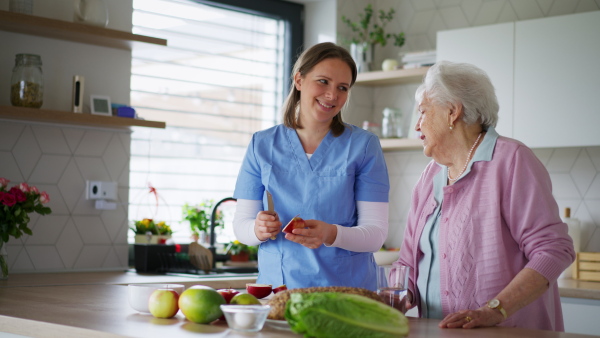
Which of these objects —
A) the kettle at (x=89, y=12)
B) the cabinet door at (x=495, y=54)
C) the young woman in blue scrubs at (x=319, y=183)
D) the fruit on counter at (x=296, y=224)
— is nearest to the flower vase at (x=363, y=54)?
the cabinet door at (x=495, y=54)

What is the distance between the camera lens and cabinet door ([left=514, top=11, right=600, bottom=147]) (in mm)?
3508

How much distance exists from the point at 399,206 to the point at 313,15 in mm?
1264

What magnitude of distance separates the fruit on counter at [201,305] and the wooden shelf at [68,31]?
74.8 inches

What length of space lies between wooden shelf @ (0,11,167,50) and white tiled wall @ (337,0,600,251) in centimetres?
149

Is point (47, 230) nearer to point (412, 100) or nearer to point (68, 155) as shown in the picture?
point (68, 155)

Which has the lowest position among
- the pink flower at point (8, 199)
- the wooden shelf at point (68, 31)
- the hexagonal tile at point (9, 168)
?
the pink flower at point (8, 199)

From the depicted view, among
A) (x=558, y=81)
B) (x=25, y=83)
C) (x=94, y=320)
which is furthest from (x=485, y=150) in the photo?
(x=25, y=83)

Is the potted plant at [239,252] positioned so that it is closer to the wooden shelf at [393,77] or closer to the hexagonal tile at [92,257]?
the hexagonal tile at [92,257]

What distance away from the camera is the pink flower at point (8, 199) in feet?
9.55

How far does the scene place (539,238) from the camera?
1.86m

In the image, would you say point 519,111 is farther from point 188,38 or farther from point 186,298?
point 186,298

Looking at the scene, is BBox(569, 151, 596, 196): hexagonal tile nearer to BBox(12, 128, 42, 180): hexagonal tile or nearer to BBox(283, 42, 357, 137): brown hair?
BBox(283, 42, 357, 137): brown hair

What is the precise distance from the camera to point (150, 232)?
11.9ft

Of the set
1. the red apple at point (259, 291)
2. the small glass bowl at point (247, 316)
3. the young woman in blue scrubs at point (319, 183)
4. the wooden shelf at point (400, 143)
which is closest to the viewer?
the small glass bowl at point (247, 316)
